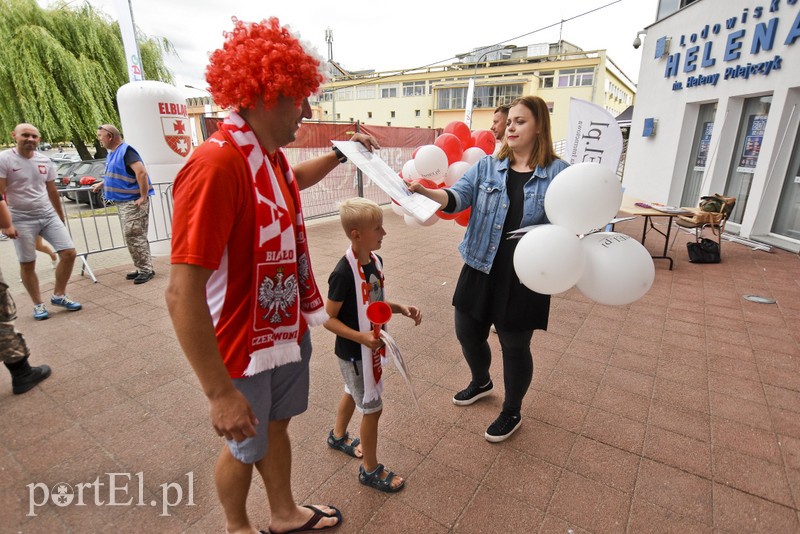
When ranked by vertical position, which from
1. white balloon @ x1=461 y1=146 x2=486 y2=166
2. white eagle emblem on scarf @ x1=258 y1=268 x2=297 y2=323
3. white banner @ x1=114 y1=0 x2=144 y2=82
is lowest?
white eagle emblem on scarf @ x1=258 y1=268 x2=297 y2=323

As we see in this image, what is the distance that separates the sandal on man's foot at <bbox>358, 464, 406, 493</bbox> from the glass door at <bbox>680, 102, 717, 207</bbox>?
9713 mm

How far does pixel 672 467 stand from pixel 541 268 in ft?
4.78

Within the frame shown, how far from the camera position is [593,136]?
408 centimetres

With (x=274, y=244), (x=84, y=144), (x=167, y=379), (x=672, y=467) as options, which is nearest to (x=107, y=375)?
(x=167, y=379)

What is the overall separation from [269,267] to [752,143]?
32.4 ft

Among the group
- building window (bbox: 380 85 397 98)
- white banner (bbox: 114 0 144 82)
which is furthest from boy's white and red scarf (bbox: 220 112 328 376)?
building window (bbox: 380 85 397 98)

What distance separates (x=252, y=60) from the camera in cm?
132

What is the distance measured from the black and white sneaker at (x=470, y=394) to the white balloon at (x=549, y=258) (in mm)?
1163

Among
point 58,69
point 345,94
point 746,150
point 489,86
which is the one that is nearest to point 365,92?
point 345,94

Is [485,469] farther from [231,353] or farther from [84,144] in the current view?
[84,144]

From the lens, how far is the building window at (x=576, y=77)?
43.9 m

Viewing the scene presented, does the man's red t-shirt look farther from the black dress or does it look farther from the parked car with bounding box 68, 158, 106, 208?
the parked car with bounding box 68, 158, 106, 208

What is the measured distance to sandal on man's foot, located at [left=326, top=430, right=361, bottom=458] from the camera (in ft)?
7.76

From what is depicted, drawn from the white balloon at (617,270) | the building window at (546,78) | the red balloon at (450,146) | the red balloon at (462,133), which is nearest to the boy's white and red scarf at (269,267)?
the white balloon at (617,270)
